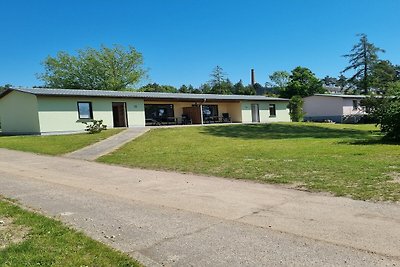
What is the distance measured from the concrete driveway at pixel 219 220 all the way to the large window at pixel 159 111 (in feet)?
77.0

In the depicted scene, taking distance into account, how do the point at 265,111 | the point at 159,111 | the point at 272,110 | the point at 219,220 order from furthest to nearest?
the point at 272,110 < the point at 265,111 < the point at 159,111 < the point at 219,220

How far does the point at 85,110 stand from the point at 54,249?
23.4 metres

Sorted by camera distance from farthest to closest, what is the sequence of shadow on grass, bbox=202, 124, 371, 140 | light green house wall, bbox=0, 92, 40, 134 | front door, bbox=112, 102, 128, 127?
front door, bbox=112, 102, 128, 127 → light green house wall, bbox=0, 92, 40, 134 → shadow on grass, bbox=202, 124, 371, 140

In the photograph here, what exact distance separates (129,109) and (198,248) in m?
25.6

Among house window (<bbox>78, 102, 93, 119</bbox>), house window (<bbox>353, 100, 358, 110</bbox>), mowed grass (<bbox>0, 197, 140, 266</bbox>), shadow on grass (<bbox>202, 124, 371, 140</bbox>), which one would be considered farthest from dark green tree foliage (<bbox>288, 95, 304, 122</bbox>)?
mowed grass (<bbox>0, 197, 140, 266</bbox>)

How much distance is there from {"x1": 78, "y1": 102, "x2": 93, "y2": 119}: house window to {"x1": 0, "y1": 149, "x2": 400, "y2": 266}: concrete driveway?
691 inches

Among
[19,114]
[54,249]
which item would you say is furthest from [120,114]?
[54,249]

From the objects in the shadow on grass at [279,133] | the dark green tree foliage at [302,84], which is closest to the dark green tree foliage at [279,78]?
the dark green tree foliage at [302,84]

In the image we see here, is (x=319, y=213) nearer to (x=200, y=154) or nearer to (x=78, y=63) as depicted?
(x=200, y=154)

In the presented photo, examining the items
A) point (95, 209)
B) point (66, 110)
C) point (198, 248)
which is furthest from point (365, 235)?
point (66, 110)

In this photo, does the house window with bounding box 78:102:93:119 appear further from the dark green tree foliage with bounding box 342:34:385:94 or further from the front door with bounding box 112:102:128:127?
the dark green tree foliage with bounding box 342:34:385:94

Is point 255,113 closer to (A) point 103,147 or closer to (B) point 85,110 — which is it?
(B) point 85,110

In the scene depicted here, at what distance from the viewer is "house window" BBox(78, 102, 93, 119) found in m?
26.0

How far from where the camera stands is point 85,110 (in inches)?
1037
